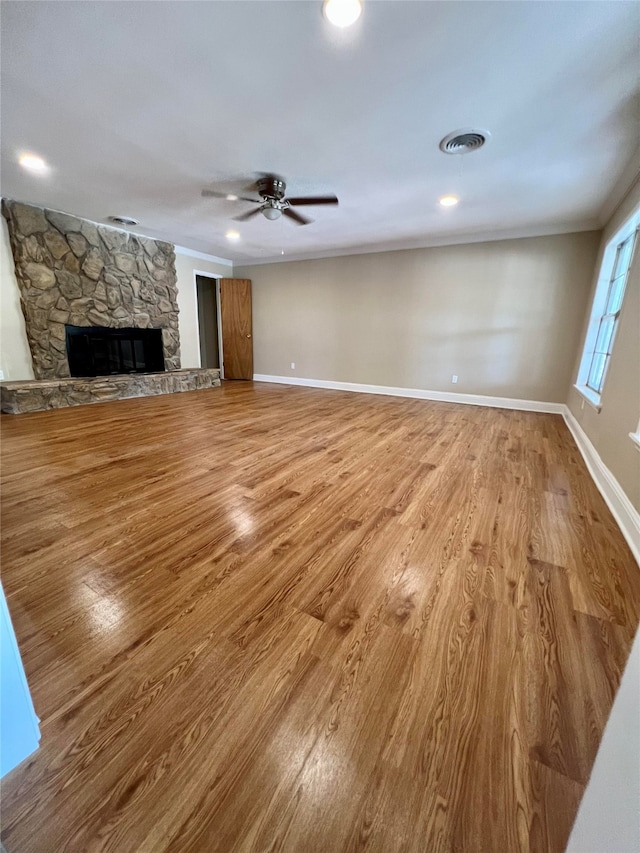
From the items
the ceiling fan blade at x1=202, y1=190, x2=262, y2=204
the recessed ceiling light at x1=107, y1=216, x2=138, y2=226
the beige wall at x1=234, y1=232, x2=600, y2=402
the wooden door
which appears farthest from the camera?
the wooden door

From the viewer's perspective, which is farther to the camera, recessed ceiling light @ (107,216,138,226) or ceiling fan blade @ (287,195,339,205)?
recessed ceiling light @ (107,216,138,226)

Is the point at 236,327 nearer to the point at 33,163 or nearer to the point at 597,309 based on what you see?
the point at 33,163

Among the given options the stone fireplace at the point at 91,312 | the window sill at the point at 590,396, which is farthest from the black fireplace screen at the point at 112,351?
the window sill at the point at 590,396

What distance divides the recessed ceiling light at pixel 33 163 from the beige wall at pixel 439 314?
12.8 feet

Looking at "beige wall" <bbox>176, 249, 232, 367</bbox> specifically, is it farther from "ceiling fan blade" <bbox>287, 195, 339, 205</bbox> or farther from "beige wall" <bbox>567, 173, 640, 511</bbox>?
"beige wall" <bbox>567, 173, 640, 511</bbox>

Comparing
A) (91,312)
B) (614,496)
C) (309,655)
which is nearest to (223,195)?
(91,312)

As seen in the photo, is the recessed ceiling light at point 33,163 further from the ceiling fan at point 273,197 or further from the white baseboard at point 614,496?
the white baseboard at point 614,496

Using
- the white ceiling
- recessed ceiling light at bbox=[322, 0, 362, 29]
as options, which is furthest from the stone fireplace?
recessed ceiling light at bbox=[322, 0, 362, 29]

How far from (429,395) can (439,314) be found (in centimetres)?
129

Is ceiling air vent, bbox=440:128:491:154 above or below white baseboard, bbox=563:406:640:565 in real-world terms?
above

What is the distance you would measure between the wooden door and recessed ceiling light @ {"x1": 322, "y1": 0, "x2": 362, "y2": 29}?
18.1 ft

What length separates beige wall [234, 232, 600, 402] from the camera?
14.7 ft

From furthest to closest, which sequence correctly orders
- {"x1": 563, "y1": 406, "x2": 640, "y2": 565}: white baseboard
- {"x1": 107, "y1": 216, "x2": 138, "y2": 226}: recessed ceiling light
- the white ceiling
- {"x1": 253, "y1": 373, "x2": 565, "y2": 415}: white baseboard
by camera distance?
1. {"x1": 253, "y1": 373, "x2": 565, "y2": 415}: white baseboard
2. {"x1": 107, "y1": 216, "x2": 138, "y2": 226}: recessed ceiling light
3. {"x1": 563, "y1": 406, "x2": 640, "y2": 565}: white baseboard
4. the white ceiling

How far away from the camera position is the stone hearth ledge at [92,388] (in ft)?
13.0
